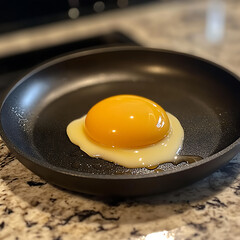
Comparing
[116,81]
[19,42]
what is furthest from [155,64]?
[19,42]

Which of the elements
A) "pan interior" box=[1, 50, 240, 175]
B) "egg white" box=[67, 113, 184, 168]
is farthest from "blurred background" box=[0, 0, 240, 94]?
"egg white" box=[67, 113, 184, 168]

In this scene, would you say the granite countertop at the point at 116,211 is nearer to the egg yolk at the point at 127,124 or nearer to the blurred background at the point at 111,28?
the egg yolk at the point at 127,124

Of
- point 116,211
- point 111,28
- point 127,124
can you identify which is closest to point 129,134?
point 127,124

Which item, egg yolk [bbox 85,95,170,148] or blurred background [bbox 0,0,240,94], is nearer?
egg yolk [bbox 85,95,170,148]

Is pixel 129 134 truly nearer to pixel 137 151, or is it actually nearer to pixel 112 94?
pixel 137 151

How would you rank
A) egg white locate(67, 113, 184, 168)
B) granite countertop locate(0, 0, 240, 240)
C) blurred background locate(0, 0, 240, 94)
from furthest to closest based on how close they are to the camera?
blurred background locate(0, 0, 240, 94) < egg white locate(67, 113, 184, 168) < granite countertop locate(0, 0, 240, 240)

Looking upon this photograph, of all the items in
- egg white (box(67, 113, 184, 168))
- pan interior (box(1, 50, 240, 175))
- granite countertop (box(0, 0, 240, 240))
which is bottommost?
granite countertop (box(0, 0, 240, 240))

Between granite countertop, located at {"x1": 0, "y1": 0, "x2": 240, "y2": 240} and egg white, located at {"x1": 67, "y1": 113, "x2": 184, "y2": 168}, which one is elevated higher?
egg white, located at {"x1": 67, "y1": 113, "x2": 184, "y2": 168}

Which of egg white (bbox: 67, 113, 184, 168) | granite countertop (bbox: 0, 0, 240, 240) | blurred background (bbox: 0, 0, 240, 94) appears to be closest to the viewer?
granite countertop (bbox: 0, 0, 240, 240)

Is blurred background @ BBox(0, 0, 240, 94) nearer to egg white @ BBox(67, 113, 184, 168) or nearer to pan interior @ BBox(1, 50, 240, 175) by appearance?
pan interior @ BBox(1, 50, 240, 175)
